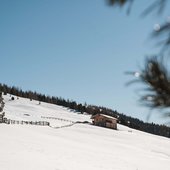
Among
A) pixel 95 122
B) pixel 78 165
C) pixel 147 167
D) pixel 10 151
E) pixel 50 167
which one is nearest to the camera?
pixel 50 167

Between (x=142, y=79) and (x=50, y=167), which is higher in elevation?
(x=142, y=79)

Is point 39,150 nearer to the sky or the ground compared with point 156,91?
nearer to the ground

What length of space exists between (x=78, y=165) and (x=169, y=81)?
19.2 meters

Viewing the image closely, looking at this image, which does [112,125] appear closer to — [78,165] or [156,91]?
[78,165]

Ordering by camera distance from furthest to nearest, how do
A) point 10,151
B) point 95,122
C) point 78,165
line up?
point 95,122 → point 10,151 → point 78,165

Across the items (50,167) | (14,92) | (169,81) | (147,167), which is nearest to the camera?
(169,81)

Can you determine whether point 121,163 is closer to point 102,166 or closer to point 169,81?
point 102,166

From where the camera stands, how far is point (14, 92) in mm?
160625

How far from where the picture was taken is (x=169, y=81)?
10.6 ft

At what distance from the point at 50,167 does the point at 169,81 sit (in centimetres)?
1731

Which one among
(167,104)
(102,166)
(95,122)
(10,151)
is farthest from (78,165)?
(95,122)

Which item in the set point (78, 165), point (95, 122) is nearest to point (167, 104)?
point (78, 165)

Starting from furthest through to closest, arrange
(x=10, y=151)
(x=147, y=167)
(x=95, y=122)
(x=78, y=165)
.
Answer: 1. (x=95, y=122)
2. (x=147, y=167)
3. (x=10, y=151)
4. (x=78, y=165)

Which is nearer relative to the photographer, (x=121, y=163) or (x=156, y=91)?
(x=156, y=91)
